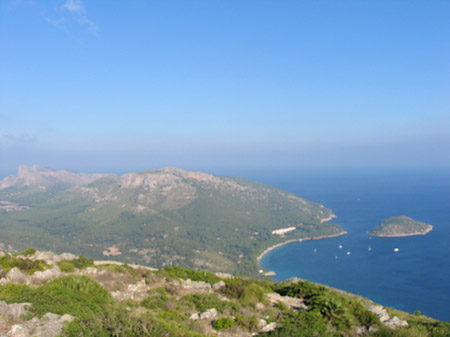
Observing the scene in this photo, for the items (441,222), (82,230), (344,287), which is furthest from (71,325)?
(441,222)

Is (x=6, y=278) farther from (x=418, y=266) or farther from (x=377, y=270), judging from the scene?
(x=418, y=266)

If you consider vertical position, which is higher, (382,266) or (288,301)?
(288,301)

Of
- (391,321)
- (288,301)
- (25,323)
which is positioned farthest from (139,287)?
(391,321)

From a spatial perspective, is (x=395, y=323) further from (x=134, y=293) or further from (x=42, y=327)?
(x=42, y=327)

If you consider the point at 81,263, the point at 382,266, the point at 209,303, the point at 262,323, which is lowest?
the point at 382,266

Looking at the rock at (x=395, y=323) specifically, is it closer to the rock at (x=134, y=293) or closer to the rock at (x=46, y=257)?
the rock at (x=134, y=293)

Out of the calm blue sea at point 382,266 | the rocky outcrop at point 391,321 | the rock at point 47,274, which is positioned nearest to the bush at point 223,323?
the rocky outcrop at point 391,321

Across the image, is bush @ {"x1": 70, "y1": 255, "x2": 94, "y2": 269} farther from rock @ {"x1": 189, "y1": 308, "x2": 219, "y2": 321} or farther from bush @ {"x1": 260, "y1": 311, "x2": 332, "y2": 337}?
bush @ {"x1": 260, "y1": 311, "x2": 332, "y2": 337}

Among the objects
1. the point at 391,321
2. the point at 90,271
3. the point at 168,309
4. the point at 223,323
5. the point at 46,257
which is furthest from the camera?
the point at 46,257
